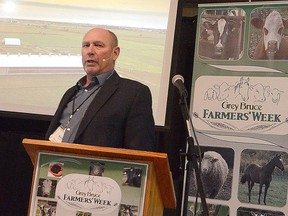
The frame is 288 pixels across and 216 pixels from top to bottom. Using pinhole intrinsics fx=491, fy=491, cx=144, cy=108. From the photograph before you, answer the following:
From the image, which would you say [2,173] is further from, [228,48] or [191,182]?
[228,48]

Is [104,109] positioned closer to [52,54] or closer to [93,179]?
[93,179]

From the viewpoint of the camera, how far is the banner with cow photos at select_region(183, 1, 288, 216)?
3.28 metres

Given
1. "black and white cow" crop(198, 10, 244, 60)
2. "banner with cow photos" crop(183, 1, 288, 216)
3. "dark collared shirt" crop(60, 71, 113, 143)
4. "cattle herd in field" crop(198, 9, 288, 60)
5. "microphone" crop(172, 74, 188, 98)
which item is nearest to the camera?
"microphone" crop(172, 74, 188, 98)

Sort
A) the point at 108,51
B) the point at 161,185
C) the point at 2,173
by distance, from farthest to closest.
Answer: the point at 2,173
the point at 108,51
the point at 161,185

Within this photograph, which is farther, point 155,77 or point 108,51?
point 155,77

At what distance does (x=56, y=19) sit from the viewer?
377cm

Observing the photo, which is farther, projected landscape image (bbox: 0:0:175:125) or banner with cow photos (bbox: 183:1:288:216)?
projected landscape image (bbox: 0:0:175:125)

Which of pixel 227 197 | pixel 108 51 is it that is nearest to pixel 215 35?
pixel 227 197

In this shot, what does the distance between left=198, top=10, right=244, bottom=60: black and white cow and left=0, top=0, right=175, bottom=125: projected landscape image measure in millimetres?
284

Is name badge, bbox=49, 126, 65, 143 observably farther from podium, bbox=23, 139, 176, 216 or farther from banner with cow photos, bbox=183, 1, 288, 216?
banner with cow photos, bbox=183, 1, 288, 216

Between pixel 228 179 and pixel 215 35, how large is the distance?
1.03m

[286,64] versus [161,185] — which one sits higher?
[286,64]

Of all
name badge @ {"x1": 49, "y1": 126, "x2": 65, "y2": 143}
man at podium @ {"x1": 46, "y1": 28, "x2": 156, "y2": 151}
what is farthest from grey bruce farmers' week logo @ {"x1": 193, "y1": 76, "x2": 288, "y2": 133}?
name badge @ {"x1": 49, "y1": 126, "x2": 65, "y2": 143}

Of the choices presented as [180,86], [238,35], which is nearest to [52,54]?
[238,35]
